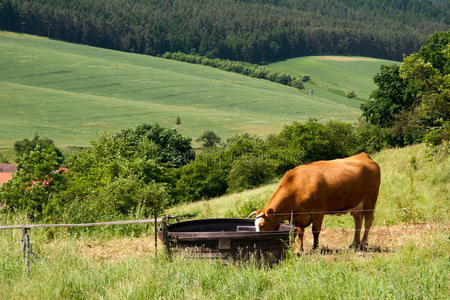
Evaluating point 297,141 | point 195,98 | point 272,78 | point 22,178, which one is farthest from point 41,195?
point 272,78

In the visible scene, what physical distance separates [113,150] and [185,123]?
69.8 m

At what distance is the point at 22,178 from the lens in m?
29.3

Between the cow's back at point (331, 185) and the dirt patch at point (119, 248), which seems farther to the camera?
the dirt patch at point (119, 248)

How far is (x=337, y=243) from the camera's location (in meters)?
12.2

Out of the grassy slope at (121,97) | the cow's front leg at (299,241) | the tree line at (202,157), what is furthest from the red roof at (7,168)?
the cow's front leg at (299,241)

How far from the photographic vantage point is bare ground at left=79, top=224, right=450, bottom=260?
10.6 m

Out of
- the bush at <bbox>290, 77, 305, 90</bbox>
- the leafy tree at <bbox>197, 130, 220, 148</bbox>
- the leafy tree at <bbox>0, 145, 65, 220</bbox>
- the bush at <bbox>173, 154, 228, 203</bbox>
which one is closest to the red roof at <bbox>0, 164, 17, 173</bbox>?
the bush at <bbox>173, 154, 228, 203</bbox>

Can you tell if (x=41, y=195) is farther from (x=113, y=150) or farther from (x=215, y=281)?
(x=215, y=281)

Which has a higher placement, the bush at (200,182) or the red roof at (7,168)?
the bush at (200,182)

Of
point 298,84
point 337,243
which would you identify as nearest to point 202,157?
point 337,243

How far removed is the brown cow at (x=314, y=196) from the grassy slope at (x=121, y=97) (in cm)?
9088

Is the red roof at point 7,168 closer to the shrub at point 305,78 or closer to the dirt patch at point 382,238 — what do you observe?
the dirt patch at point 382,238

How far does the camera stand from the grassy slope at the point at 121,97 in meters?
112

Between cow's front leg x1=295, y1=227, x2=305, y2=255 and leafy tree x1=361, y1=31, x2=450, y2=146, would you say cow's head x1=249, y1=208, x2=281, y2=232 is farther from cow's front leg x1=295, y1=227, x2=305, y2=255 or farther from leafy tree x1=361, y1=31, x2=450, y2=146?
leafy tree x1=361, y1=31, x2=450, y2=146
